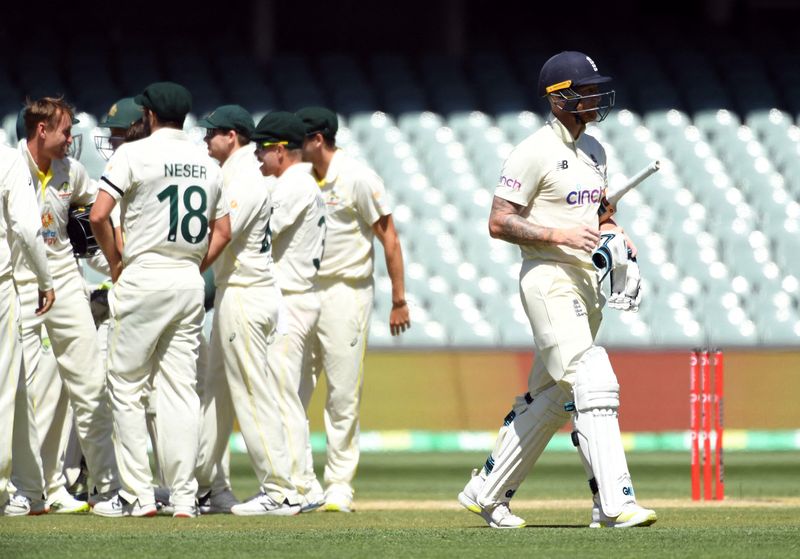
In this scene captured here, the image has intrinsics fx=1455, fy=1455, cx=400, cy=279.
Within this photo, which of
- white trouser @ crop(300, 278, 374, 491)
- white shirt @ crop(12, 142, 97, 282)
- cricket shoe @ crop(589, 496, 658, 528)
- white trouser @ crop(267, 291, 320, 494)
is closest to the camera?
cricket shoe @ crop(589, 496, 658, 528)

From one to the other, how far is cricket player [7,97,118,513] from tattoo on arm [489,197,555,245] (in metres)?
2.46

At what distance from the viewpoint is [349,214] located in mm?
8453

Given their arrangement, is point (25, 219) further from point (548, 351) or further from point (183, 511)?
point (548, 351)

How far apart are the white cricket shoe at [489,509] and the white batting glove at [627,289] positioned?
100 cm

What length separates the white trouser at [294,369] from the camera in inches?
310

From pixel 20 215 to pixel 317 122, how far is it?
2219 mm

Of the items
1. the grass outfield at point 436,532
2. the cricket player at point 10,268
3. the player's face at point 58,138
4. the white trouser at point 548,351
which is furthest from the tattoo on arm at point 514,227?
the player's face at point 58,138

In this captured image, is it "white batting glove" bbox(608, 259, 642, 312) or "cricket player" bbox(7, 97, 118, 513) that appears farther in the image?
"cricket player" bbox(7, 97, 118, 513)

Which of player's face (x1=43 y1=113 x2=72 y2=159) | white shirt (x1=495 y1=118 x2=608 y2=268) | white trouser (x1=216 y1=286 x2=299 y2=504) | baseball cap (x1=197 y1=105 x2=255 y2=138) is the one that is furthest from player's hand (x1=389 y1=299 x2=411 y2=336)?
white shirt (x1=495 y1=118 x2=608 y2=268)

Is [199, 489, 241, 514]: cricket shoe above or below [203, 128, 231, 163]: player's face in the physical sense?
below

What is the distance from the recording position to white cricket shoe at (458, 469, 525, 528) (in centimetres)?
639

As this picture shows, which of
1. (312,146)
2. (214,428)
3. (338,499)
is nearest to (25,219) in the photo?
(214,428)

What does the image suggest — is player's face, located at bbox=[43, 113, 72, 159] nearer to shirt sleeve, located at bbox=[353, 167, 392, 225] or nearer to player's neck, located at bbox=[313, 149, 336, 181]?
player's neck, located at bbox=[313, 149, 336, 181]

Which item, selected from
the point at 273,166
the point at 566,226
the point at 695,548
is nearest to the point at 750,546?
the point at 695,548
